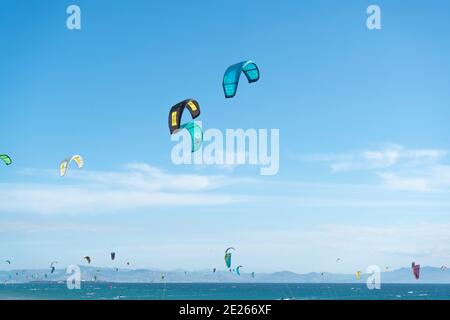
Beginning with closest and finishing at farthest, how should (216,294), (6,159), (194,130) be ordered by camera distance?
(6,159) → (194,130) → (216,294)

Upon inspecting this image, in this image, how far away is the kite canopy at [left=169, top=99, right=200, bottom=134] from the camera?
1016cm

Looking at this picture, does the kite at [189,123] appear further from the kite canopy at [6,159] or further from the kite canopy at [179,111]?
the kite canopy at [6,159]

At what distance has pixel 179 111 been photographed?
10148 millimetres

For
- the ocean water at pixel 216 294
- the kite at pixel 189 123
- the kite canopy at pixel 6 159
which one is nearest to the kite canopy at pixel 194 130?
the kite at pixel 189 123

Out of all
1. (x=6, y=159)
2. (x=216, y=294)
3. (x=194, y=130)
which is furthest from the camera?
(x=216, y=294)

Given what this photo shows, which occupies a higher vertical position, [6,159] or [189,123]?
[189,123]

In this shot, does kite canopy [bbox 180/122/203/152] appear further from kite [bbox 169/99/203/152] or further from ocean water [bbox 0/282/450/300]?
ocean water [bbox 0/282/450/300]

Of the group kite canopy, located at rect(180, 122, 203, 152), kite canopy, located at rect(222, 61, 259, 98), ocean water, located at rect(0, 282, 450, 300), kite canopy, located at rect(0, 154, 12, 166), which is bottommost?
ocean water, located at rect(0, 282, 450, 300)

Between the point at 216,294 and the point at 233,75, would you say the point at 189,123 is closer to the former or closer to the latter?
the point at 233,75

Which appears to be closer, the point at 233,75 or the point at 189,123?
the point at 233,75

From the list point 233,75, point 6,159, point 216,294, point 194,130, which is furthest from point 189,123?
point 216,294

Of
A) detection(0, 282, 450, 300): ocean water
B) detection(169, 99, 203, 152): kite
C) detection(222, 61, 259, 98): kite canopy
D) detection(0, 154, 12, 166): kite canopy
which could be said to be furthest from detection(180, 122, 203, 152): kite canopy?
detection(0, 282, 450, 300): ocean water

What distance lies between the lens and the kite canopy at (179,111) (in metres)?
10.2
